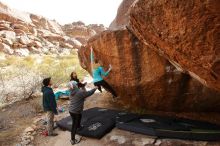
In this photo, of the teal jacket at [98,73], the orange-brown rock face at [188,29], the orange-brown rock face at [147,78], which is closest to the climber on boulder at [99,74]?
the teal jacket at [98,73]

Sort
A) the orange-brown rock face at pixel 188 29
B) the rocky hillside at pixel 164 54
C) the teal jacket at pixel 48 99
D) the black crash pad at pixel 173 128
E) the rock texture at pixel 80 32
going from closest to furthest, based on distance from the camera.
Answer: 1. the orange-brown rock face at pixel 188 29
2. the rocky hillside at pixel 164 54
3. the black crash pad at pixel 173 128
4. the teal jacket at pixel 48 99
5. the rock texture at pixel 80 32

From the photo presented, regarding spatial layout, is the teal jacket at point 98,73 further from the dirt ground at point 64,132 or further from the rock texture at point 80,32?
the rock texture at point 80,32

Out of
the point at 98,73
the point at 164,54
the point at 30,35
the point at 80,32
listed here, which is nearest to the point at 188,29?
the point at 164,54

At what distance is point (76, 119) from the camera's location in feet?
25.1

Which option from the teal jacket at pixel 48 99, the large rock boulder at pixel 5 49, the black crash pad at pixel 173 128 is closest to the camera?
the black crash pad at pixel 173 128

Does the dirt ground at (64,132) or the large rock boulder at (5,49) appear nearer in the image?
the dirt ground at (64,132)

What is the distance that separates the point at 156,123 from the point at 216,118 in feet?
7.21

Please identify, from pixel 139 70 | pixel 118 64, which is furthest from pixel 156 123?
pixel 118 64

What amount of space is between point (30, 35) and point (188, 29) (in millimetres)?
43420

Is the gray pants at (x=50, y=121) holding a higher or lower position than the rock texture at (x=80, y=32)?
lower

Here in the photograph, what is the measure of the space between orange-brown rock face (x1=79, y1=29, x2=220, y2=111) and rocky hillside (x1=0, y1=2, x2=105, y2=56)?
2795cm

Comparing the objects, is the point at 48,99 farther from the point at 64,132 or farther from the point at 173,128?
the point at 173,128

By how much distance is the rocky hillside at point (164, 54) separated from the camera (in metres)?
4.12

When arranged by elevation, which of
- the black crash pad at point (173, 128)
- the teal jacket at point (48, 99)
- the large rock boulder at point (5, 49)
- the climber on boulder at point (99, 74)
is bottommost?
the black crash pad at point (173, 128)
